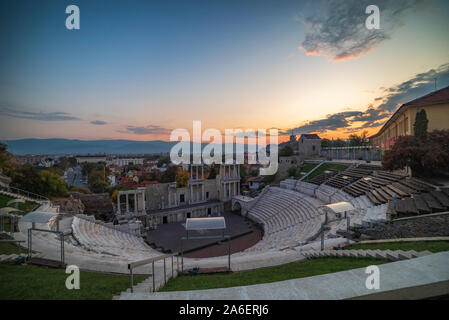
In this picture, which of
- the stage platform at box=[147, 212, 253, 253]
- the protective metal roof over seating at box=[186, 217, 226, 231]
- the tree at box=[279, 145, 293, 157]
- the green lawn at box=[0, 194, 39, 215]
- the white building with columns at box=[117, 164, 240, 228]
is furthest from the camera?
the tree at box=[279, 145, 293, 157]

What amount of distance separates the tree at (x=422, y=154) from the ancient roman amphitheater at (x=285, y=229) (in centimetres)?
135

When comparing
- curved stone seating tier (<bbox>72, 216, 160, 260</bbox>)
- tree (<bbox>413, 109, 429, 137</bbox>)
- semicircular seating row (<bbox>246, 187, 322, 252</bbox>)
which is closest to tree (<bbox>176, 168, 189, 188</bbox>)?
semicircular seating row (<bbox>246, 187, 322, 252</bbox>)

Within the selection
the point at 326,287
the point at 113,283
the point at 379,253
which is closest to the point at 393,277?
the point at 326,287

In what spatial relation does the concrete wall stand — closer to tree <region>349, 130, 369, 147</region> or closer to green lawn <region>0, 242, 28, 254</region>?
tree <region>349, 130, 369, 147</region>

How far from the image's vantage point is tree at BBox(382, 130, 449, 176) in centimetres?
1189

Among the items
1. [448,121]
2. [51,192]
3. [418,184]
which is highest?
[448,121]

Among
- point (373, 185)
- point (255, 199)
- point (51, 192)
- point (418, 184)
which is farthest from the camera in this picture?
point (255, 199)

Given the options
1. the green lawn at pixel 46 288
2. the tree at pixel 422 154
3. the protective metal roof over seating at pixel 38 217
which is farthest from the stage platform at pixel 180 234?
the tree at pixel 422 154

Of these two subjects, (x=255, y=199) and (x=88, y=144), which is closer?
(x=255, y=199)

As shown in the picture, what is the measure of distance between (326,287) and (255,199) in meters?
26.1

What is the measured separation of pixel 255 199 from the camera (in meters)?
27.9

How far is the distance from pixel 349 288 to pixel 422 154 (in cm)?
1534

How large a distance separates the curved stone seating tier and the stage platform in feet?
5.60
